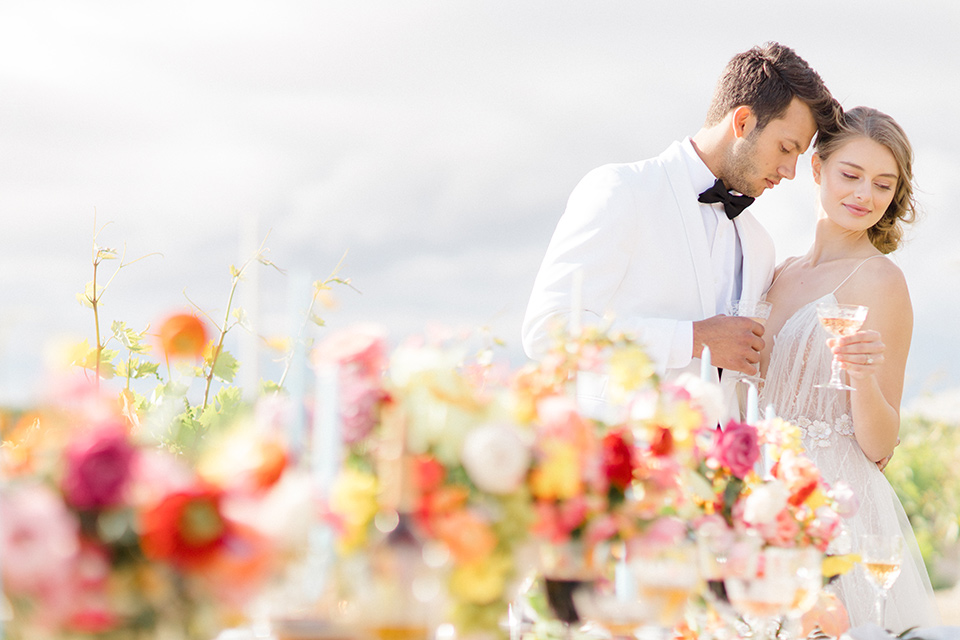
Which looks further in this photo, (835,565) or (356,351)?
(835,565)

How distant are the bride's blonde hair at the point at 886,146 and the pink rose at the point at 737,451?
2031 millimetres

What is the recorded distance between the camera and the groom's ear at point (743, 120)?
3025 mm

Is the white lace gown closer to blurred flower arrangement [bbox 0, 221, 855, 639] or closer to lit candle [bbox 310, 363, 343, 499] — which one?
blurred flower arrangement [bbox 0, 221, 855, 639]

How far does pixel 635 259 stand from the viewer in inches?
111

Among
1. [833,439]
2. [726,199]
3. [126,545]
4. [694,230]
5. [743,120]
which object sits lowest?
[833,439]

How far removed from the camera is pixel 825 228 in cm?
337

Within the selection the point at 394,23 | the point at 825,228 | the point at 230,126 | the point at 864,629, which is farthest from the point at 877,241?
the point at 230,126

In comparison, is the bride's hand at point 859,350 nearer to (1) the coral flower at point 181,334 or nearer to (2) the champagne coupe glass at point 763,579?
(2) the champagne coupe glass at point 763,579

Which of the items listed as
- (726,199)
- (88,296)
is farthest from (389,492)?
(726,199)

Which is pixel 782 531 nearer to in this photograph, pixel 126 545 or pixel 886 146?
pixel 126 545

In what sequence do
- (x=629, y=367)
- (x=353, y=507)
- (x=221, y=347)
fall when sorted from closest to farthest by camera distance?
(x=353, y=507) → (x=629, y=367) → (x=221, y=347)

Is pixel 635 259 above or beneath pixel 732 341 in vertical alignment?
above

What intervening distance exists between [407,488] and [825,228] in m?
2.76

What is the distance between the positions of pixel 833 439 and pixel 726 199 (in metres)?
0.87
